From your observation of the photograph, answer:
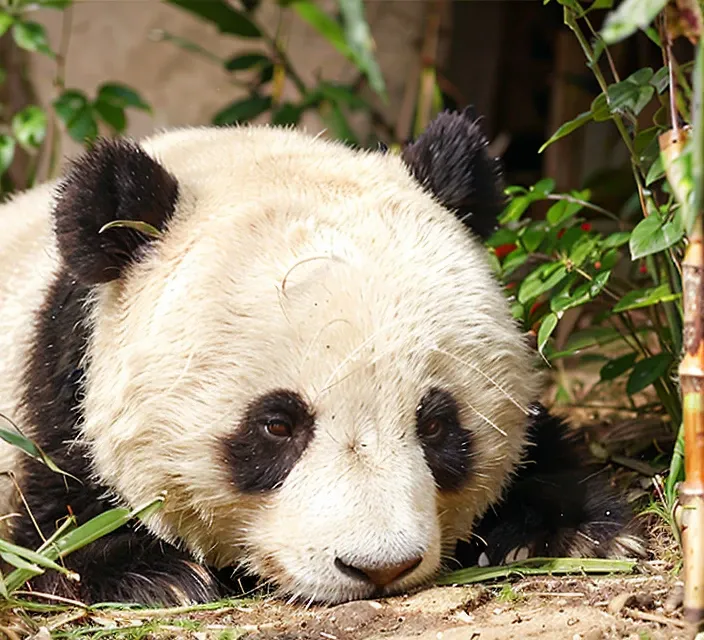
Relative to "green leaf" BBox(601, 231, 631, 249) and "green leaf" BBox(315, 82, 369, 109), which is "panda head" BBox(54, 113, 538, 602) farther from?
"green leaf" BBox(315, 82, 369, 109)

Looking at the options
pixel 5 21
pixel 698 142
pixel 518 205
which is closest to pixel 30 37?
pixel 5 21

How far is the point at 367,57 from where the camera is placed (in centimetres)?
160

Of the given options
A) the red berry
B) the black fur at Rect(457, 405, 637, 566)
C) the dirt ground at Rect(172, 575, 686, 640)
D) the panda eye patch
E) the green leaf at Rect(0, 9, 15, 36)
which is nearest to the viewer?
the dirt ground at Rect(172, 575, 686, 640)

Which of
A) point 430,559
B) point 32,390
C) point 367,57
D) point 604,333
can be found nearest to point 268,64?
point 604,333

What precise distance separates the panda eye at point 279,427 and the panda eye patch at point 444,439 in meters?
0.30

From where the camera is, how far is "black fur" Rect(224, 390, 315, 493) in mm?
2568

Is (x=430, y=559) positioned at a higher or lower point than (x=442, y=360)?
lower

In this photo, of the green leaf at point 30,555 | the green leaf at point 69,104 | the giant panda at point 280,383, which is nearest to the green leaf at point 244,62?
the green leaf at point 69,104

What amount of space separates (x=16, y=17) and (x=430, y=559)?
3.56 m

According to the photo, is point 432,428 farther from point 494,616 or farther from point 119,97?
point 119,97

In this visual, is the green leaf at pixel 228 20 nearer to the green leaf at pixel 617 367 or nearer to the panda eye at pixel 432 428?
the green leaf at pixel 617 367

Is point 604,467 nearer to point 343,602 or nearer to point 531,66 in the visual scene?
point 343,602

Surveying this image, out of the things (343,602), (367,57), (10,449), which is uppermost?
(367,57)

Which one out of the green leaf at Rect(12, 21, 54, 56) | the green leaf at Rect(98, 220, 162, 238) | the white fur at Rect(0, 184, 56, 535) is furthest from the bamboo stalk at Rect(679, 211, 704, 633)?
the green leaf at Rect(12, 21, 54, 56)
